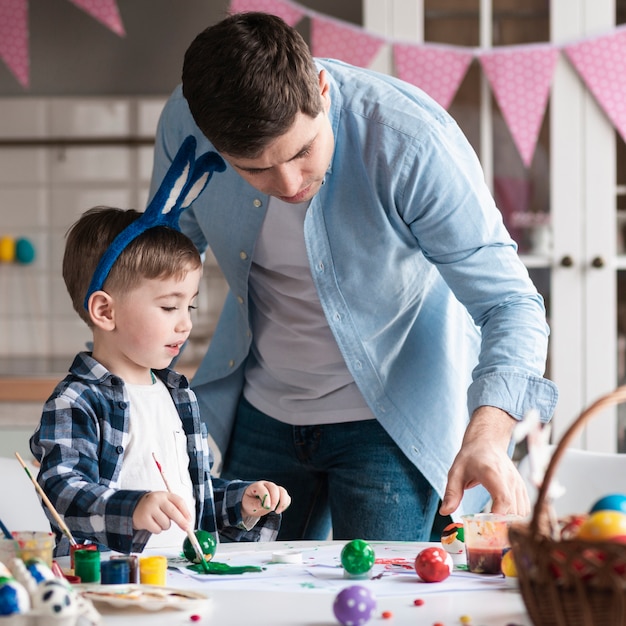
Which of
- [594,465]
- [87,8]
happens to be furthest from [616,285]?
[87,8]

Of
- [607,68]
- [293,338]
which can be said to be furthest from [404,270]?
[607,68]

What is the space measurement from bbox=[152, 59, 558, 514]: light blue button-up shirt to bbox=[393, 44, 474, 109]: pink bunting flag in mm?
1358

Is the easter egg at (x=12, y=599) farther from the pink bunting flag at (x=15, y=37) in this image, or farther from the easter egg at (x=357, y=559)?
the pink bunting flag at (x=15, y=37)

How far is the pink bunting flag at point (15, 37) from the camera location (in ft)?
11.1

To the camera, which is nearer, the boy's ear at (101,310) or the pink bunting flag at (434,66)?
the boy's ear at (101,310)

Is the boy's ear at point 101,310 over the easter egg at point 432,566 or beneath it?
over

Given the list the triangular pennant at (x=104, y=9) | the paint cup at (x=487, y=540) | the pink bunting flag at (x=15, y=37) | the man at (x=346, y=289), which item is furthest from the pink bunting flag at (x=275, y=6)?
the paint cup at (x=487, y=540)

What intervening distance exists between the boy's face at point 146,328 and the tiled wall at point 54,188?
6.71 feet

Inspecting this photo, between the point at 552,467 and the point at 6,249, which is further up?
the point at 6,249

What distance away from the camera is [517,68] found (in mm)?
2992

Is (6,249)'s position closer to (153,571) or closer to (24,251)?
(24,251)

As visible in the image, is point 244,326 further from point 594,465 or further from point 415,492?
point 594,465

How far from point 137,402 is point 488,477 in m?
0.57

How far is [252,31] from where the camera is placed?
1.33 meters
